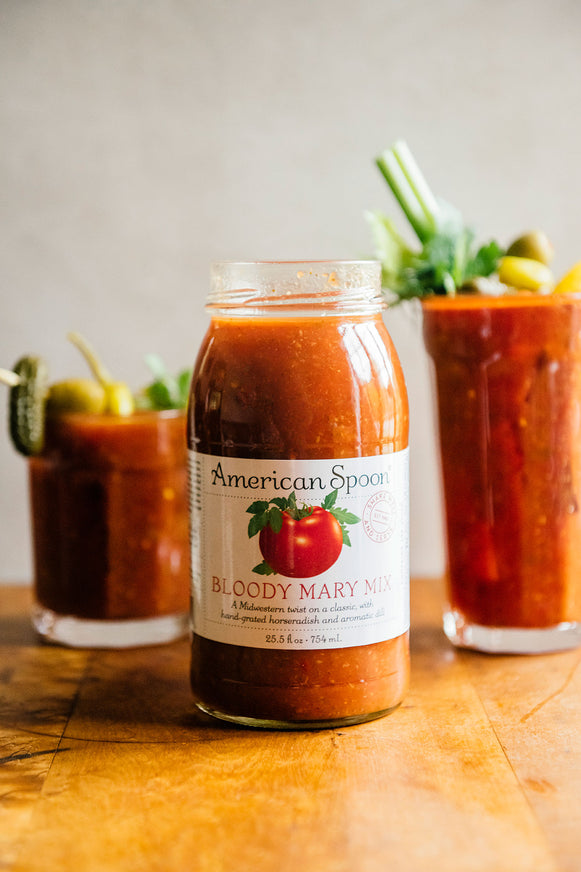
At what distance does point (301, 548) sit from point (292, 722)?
0.13 metres

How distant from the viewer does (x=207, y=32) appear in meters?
1.07

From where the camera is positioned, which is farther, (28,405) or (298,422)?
(28,405)

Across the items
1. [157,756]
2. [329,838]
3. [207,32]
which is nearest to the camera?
[329,838]

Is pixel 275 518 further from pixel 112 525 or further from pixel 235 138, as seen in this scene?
pixel 235 138

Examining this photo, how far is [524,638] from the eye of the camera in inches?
34.2

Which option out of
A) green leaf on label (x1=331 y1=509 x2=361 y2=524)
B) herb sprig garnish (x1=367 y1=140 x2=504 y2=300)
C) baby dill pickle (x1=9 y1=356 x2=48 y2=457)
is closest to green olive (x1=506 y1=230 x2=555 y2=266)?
herb sprig garnish (x1=367 y1=140 x2=504 y2=300)

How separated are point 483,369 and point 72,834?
49 cm

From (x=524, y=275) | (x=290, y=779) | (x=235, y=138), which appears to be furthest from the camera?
(x=235, y=138)

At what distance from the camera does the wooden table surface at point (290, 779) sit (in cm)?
55

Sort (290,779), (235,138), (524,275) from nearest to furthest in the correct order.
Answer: (290,779) → (524,275) → (235,138)

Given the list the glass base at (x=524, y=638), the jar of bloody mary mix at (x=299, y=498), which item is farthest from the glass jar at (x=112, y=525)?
the glass base at (x=524, y=638)

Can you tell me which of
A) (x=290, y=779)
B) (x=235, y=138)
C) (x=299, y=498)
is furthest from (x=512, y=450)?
(x=235, y=138)

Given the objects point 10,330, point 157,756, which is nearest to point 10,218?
point 10,330

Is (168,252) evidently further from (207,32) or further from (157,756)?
(157,756)
